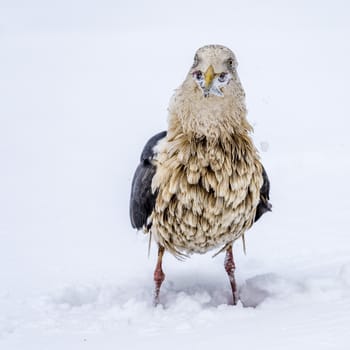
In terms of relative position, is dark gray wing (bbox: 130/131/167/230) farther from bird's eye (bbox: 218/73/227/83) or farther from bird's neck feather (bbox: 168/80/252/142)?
bird's eye (bbox: 218/73/227/83)

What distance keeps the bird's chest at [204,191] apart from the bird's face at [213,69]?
0.51 metres

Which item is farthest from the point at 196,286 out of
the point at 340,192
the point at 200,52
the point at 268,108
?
the point at 268,108

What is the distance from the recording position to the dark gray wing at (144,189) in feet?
19.2

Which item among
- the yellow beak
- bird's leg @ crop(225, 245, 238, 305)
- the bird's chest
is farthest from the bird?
bird's leg @ crop(225, 245, 238, 305)

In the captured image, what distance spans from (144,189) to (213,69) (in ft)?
4.04

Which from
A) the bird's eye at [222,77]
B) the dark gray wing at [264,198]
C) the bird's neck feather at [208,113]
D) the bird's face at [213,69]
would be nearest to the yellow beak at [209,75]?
the bird's face at [213,69]

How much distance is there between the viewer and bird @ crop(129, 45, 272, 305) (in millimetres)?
5484

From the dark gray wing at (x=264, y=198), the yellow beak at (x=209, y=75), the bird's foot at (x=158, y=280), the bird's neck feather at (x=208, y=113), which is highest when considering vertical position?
the yellow beak at (x=209, y=75)

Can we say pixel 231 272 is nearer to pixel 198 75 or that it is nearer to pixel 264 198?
pixel 264 198

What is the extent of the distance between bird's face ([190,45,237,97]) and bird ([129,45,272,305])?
0.01 m

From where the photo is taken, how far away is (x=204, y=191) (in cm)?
558

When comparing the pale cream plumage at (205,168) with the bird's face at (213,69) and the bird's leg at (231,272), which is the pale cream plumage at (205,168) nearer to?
the bird's face at (213,69)

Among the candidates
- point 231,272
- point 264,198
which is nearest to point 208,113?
point 264,198

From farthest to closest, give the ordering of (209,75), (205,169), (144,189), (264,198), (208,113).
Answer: (264,198) < (144,189) < (205,169) < (208,113) < (209,75)
